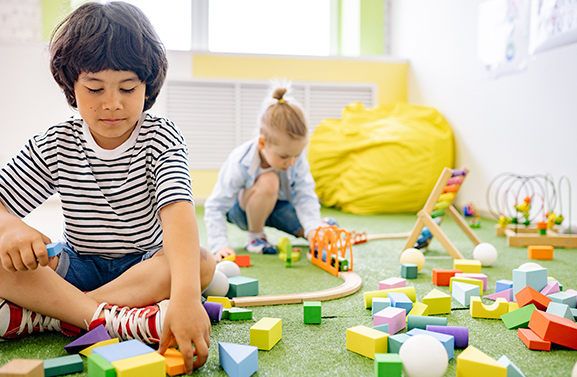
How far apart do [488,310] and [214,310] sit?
0.50 metres

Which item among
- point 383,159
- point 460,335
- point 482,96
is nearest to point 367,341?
point 460,335

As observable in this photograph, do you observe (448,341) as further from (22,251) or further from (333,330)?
(22,251)

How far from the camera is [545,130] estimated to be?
209 cm

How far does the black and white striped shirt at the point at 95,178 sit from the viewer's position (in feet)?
2.75

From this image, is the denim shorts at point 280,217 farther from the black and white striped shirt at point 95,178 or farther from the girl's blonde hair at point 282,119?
the black and white striped shirt at point 95,178

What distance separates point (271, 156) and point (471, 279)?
0.76 meters

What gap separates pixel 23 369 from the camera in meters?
0.56

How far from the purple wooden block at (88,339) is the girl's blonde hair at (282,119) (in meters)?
0.93

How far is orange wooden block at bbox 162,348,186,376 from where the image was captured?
62 cm

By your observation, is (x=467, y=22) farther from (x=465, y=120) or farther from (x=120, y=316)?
(x=120, y=316)

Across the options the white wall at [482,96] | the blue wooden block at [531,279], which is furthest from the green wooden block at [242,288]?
the white wall at [482,96]

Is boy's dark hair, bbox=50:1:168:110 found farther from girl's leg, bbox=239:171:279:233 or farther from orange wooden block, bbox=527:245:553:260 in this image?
orange wooden block, bbox=527:245:553:260

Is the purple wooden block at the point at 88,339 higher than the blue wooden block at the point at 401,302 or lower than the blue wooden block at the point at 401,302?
lower

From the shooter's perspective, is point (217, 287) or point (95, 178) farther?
point (217, 287)
